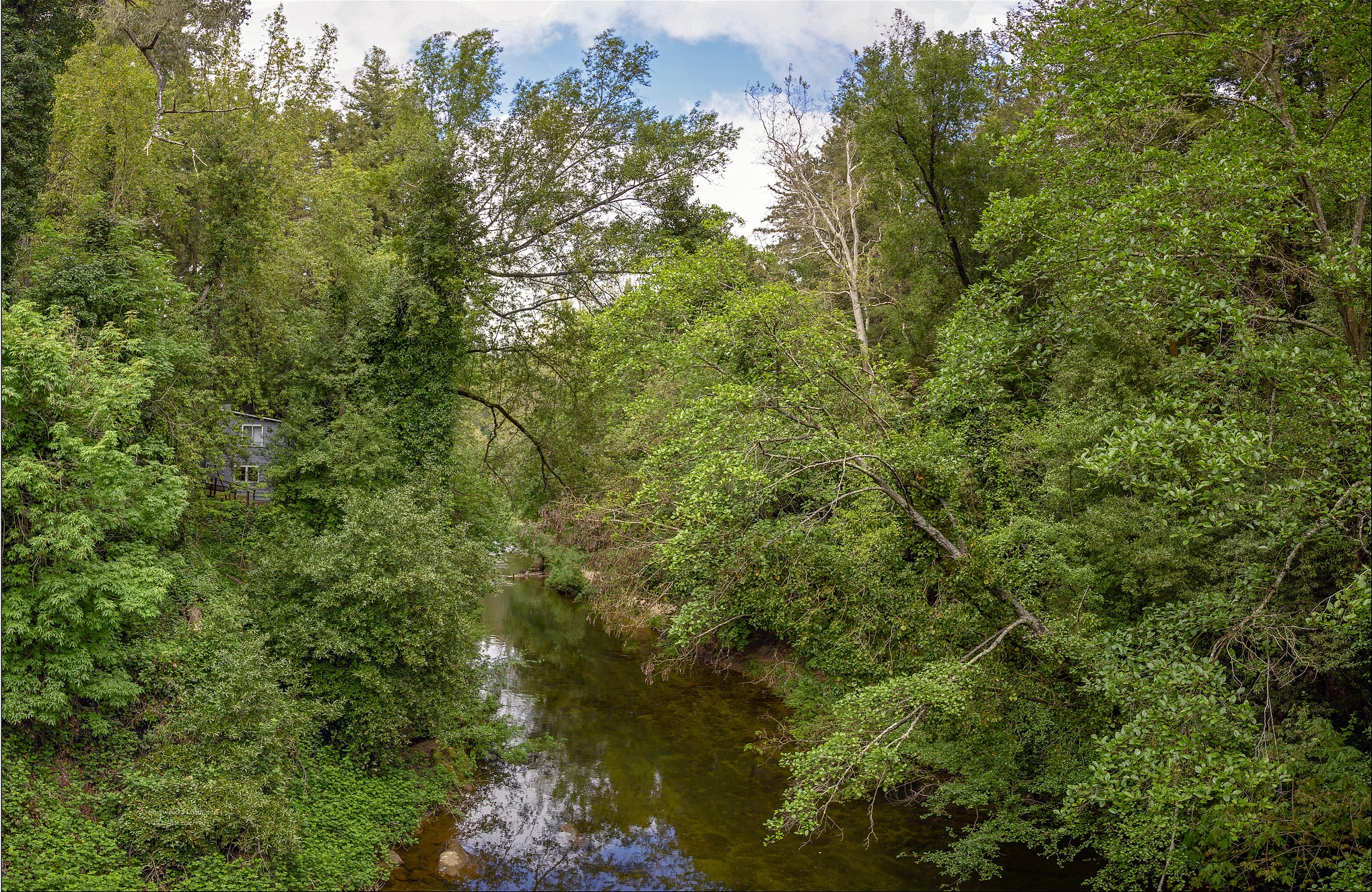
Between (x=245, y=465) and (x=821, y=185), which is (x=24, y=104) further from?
(x=821, y=185)

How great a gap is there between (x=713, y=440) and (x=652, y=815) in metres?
7.23

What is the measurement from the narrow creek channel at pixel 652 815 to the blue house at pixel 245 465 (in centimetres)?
641

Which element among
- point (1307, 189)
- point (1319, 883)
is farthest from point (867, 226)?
point (1319, 883)

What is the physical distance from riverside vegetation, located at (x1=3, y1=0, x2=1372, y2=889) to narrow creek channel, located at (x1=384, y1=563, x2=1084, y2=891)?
0.73m

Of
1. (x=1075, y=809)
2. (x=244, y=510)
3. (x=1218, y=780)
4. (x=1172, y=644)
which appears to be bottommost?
(x=1075, y=809)

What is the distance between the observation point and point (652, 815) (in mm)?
13273

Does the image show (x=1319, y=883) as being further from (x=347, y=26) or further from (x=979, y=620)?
(x=347, y=26)

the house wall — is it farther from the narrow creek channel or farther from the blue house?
the narrow creek channel

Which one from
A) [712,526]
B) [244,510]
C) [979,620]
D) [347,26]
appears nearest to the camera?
[712,526]

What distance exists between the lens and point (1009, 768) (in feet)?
35.3

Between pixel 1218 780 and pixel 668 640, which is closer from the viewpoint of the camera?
pixel 1218 780

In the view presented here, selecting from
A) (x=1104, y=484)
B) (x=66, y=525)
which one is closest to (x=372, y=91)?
(x=66, y=525)

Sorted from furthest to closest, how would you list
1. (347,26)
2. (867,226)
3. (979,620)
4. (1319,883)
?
(867,226) → (347,26) → (979,620) → (1319,883)

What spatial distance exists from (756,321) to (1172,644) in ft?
21.0
